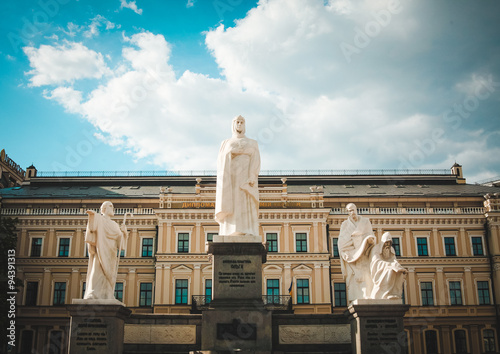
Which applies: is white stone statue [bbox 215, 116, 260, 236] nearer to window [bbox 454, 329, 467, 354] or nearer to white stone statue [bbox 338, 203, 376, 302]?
white stone statue [bbox 338, 203, 376, 302]

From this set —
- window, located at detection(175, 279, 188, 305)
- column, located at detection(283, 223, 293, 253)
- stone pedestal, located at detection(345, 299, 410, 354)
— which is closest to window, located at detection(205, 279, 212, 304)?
window, located at detection(175, 279, 188, 305)

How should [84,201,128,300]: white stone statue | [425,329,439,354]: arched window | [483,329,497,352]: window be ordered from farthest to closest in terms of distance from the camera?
[483,329,497,352]: window
[425,329,439,354]: arched window
[84,201,128,300]: white stone statue

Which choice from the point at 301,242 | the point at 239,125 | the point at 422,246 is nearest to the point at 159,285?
the point at 301,242

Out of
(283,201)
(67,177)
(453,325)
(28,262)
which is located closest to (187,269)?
(283,201)

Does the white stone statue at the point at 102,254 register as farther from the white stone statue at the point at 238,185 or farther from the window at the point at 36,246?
the window at the point at 36,246

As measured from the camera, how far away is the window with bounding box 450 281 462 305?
133 ft

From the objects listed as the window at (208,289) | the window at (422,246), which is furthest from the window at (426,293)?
the window at (208,289)

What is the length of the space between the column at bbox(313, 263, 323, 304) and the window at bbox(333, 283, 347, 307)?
1.56 meters

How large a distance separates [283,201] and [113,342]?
101ft

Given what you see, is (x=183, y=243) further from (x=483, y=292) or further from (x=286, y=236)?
(x=483, y=292)

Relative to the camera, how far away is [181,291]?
4009 cm

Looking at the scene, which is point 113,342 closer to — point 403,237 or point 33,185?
point 403,237

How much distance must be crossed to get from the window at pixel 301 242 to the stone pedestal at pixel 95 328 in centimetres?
3009

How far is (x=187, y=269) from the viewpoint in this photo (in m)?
40.5
